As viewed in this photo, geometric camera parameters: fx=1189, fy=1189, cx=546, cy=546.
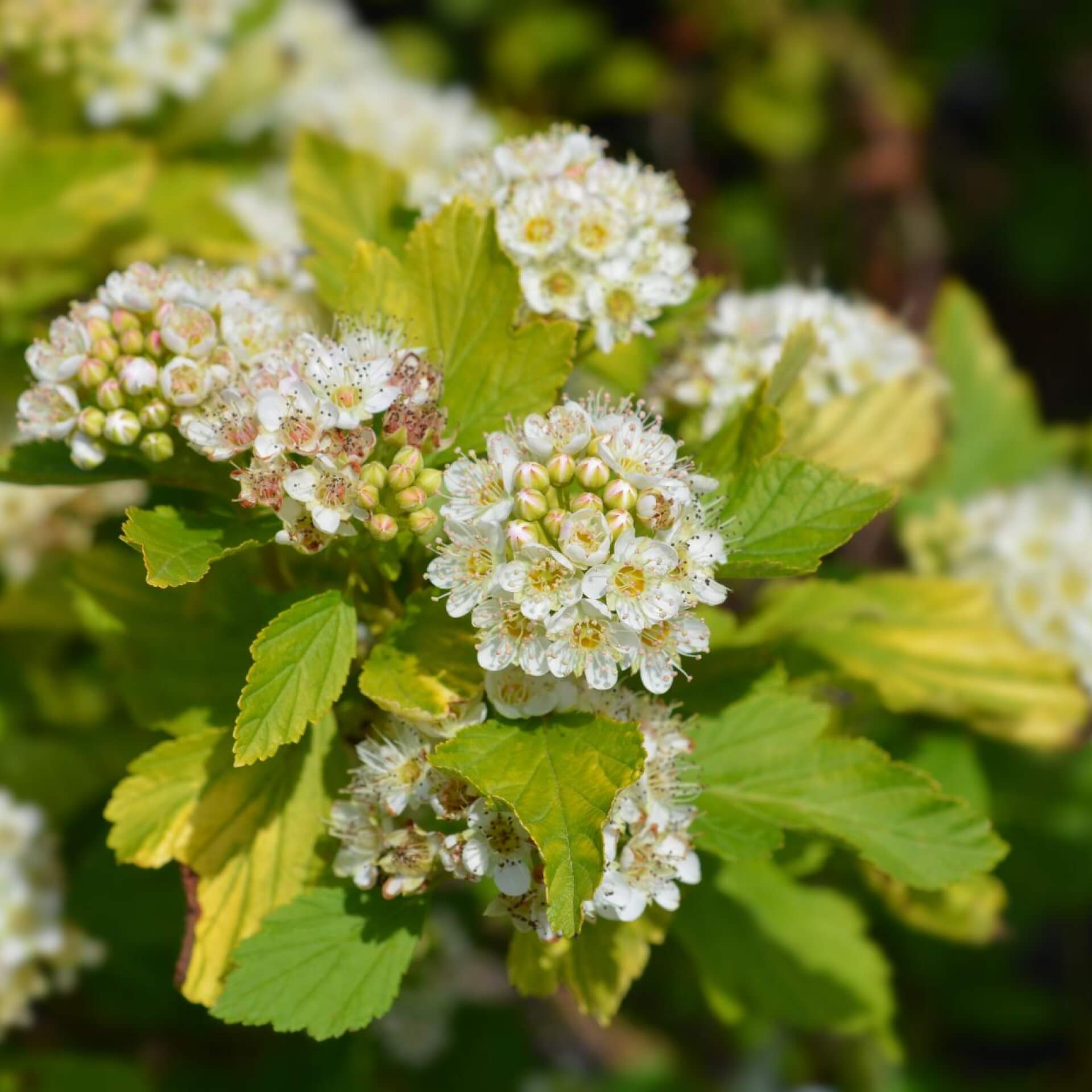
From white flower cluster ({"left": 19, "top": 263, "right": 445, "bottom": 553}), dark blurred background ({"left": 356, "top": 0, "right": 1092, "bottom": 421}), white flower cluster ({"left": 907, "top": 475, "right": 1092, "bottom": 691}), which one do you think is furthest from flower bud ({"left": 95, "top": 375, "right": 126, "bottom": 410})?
dark blurred background ({"left": 356, "top": 0, "right": 1092, "bottom": 421})

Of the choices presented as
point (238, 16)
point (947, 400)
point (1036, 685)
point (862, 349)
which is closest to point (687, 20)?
point (238, 16)

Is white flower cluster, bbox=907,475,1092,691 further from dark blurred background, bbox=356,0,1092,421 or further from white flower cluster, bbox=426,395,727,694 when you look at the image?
dark blurred background, bbox=356,0,1092,421

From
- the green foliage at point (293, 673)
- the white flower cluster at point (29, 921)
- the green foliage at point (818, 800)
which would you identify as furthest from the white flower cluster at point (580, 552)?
the white flower cluster at point (29, 921)

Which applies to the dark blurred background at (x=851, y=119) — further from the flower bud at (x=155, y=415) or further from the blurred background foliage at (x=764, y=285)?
the flower bud at (x=155, y=415)

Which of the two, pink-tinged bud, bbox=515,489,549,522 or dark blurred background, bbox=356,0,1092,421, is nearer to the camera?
pink-tinged bud, bbox=515,489,549,522

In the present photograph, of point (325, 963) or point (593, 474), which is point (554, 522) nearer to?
point (593, 474)
